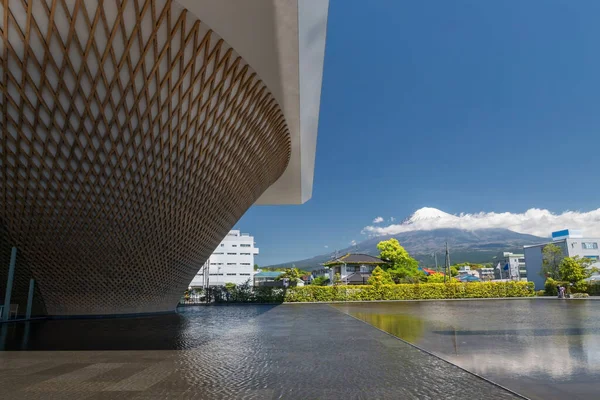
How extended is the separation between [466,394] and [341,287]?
28.3 meters

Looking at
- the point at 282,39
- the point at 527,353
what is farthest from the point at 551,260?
the point at 282,39

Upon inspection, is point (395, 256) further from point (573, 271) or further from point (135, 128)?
point (135, 128)

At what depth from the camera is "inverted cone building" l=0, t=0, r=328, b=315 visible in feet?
27.1

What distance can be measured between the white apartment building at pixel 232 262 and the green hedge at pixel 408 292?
40.0m

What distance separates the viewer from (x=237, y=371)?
5805mm

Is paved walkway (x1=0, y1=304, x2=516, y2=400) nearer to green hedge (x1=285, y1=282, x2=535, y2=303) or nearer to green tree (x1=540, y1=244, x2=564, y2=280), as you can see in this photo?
green hedge (x1=285, y1=282, x2=535, y2=303)

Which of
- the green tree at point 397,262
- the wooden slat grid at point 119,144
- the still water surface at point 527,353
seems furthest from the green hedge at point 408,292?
the still water surface at point 527,353

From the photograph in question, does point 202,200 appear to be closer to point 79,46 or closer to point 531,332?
point 79,46

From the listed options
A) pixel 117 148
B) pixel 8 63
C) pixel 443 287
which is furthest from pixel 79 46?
pixel 443 287

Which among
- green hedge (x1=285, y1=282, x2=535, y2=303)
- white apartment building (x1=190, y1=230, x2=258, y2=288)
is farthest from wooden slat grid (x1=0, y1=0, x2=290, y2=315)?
white apartment building (x1=190, y1=230, x2=258, y2=288)

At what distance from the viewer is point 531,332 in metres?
9.99

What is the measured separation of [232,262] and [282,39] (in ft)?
217

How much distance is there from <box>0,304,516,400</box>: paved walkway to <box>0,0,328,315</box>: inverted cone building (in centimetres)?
503

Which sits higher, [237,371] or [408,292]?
[237,371]
